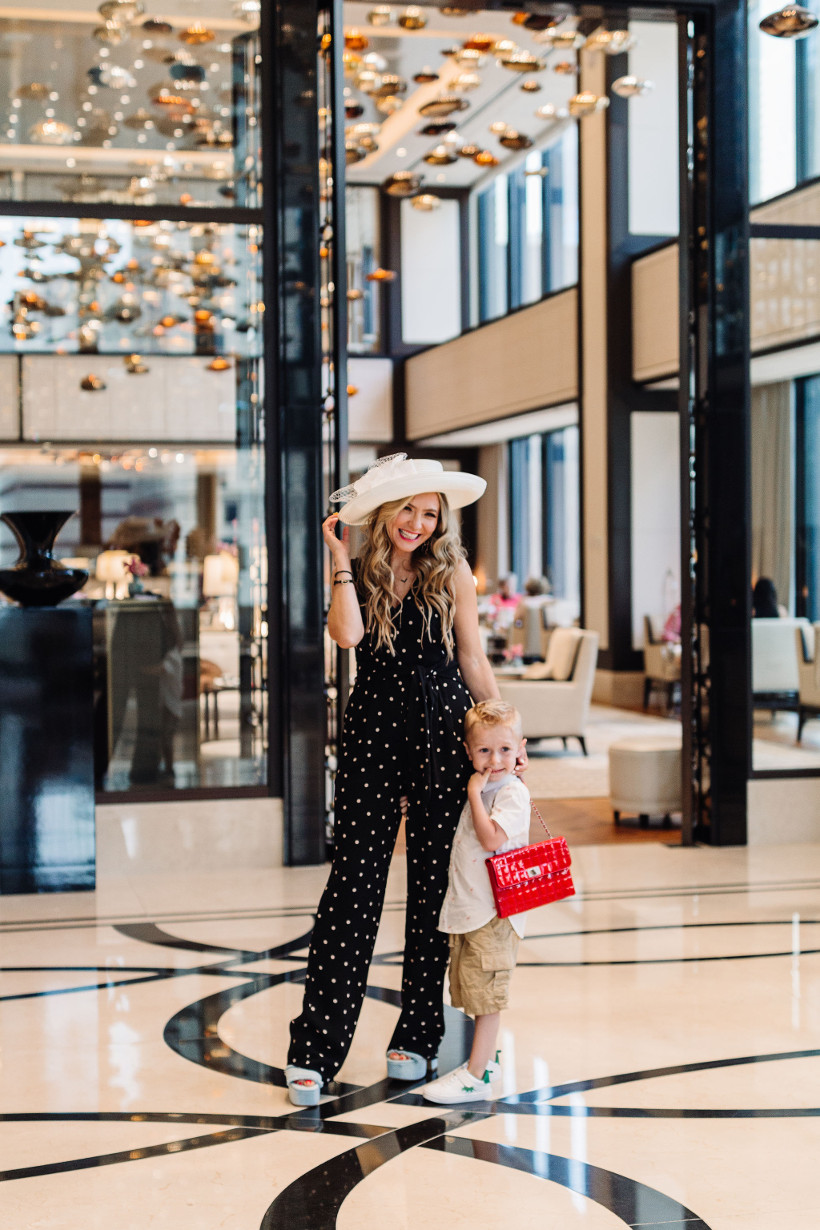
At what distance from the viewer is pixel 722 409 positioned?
22.5 feet

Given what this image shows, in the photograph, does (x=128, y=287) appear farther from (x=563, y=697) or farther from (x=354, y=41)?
(x=563, y=697)

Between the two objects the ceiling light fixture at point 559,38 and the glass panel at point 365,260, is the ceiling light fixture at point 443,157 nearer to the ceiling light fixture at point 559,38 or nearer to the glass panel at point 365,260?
the ceiling light fixture at point 559,38

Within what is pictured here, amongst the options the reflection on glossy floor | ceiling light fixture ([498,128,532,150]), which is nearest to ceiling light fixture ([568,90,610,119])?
ceiling light fixture ([498,128,532,150])

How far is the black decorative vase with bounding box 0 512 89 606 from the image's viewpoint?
235 inches

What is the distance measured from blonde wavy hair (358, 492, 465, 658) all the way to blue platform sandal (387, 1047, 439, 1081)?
1.04 meters

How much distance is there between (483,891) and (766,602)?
4.00 metres

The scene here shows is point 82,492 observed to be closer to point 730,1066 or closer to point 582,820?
point 582,820

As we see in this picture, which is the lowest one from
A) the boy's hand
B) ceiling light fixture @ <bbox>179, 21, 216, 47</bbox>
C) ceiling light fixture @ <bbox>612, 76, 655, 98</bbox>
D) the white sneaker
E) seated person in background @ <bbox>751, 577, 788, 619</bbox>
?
the white sneaker

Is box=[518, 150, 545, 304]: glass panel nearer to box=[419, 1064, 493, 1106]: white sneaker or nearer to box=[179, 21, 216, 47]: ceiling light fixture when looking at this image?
box=[179, 21, 216, 47]: ceiling light fixture

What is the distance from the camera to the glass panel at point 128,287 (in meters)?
6.29

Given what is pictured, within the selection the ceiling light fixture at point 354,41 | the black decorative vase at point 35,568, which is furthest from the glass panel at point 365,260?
the black decorative vase at point 35,568

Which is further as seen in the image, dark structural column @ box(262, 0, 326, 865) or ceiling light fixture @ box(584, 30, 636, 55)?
ceiling light fixture @ box(584, 30, 636, 55)

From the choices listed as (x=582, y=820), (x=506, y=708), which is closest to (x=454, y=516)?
(x=506, y=708)

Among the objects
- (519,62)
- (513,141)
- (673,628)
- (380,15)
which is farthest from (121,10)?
(673,628)
